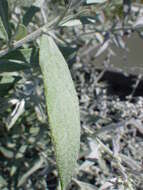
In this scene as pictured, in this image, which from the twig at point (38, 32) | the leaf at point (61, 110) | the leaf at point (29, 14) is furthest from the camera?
the leaf at point (29, 14)

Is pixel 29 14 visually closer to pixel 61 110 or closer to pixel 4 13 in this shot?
pixel 4 13

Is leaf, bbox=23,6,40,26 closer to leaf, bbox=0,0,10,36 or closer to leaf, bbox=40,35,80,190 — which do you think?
leaf, bbox=0,0,10,36

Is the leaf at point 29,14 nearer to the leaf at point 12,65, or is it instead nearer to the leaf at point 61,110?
the leaf at point 12,65

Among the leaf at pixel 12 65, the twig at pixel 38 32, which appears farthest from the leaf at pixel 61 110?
the leaf at pixel 12 65

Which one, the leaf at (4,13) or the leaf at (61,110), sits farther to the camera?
the leaf at (4,13)

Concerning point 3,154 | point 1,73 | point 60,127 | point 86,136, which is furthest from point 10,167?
point 60,127

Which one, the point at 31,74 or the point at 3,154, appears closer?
the point at 31,74

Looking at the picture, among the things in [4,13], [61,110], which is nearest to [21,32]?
[4,13]

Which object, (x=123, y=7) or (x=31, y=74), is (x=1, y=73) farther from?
(x=123, y=7)

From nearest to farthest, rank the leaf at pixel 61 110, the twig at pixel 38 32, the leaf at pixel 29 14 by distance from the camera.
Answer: the leaf at pixel 61 110 → the twig at pixel 38 32 → the leaf at pixel 29 14
